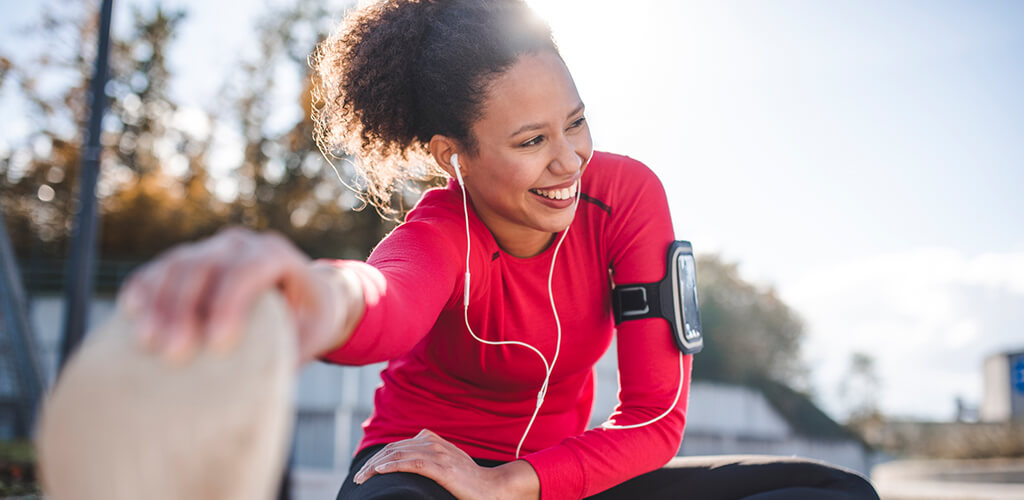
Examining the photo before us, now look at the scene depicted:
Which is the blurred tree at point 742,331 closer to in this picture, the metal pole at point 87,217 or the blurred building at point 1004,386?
the blurred building at point 1004,386

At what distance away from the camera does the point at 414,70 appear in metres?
1.99

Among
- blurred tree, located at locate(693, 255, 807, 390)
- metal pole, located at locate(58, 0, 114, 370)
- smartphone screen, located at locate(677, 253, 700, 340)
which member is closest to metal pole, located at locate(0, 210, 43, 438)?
metal pole, located at locate(58, 0, 114, 370)

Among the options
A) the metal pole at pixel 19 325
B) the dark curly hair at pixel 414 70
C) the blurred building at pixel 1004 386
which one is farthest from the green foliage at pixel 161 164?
the blurred building at pixel 1004 386

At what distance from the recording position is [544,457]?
163 centimetres

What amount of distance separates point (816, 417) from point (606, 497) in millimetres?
16382

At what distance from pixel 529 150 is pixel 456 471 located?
75 centimetres

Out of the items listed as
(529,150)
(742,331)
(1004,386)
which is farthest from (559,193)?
(1004,386)

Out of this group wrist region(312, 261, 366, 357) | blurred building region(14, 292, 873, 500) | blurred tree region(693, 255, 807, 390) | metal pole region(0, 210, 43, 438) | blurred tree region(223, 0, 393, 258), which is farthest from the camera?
blurred tree region(693, 255, 807, 390)

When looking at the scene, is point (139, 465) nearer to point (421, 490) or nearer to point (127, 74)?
point (421, 490)

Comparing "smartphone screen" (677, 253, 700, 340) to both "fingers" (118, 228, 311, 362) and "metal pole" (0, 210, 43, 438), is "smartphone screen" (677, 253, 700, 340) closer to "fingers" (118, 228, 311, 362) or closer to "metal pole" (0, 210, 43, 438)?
"fingers" (118, 228, 311, 362)

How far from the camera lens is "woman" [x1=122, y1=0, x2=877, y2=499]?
164cm

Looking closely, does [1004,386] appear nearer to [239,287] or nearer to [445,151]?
[445,151]

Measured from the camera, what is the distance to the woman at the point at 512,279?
1.64 meters

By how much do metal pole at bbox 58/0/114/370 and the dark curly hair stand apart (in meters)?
3.80
